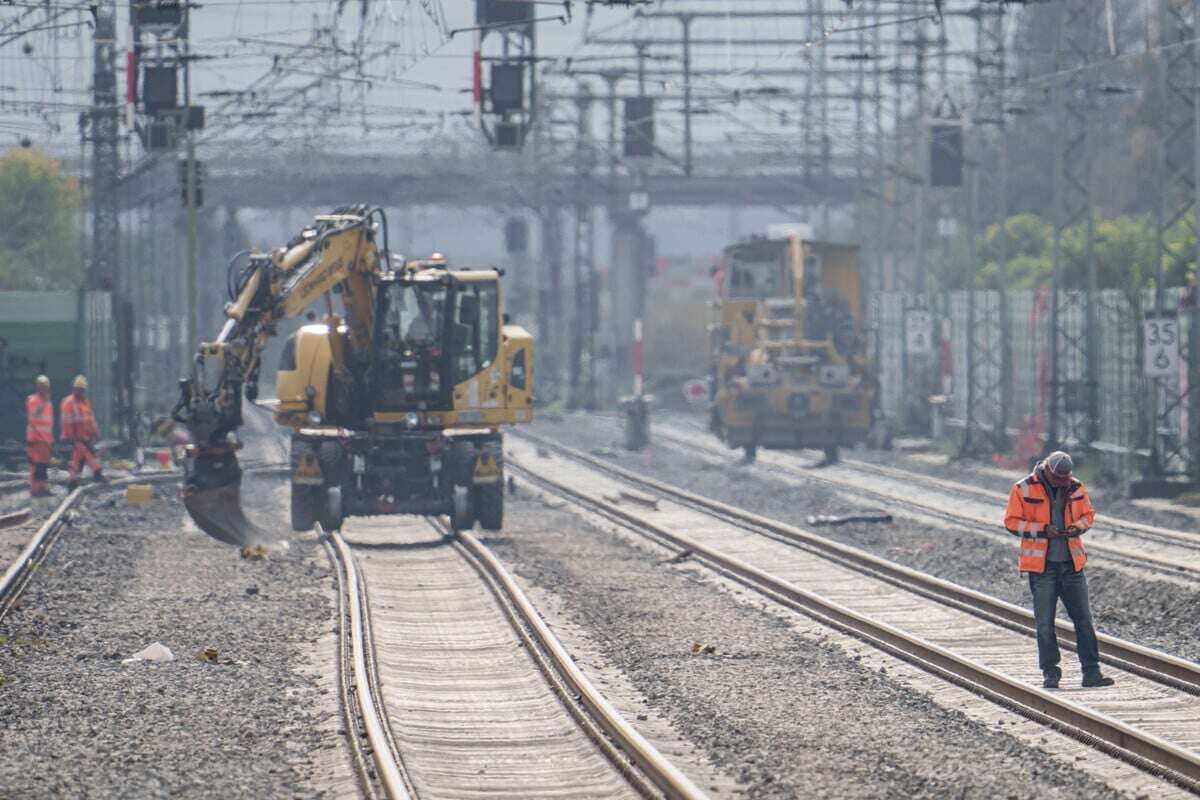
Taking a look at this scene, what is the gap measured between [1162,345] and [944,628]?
1229 cm

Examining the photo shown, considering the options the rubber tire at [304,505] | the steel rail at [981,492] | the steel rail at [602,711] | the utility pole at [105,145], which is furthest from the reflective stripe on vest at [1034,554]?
the utility pole at [105,145]

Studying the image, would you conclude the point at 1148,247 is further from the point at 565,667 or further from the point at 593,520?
the point at 565,667

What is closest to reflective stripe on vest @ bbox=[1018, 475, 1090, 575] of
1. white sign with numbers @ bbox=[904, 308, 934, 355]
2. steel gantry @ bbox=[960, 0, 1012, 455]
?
steel gantry @ bbox=[960, 0, 1012, 455]

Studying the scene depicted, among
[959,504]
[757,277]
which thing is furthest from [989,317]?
[959,504]

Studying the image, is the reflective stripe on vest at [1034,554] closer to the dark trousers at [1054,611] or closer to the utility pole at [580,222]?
the dark trousers at [1054,611]

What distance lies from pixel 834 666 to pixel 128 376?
25.4m

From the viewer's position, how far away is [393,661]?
1494cm

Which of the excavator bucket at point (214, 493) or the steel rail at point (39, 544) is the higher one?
the excavator bucket at point (214, 493)

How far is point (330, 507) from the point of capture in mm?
23922

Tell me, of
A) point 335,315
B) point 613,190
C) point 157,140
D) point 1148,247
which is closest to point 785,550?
point 335,315

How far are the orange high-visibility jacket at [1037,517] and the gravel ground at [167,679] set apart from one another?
4.70m

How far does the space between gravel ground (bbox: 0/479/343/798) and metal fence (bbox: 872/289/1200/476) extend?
14183 millimetres

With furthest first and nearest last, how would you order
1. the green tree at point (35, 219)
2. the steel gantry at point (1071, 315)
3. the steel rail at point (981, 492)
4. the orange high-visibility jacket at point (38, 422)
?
the green tree at point (35, 219), the steel gantry at point (1071, 315), the orange high-visibility jacket at point (38, 422), the steel rail at point (981, 492)

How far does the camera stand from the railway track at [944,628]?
38.6 ft
